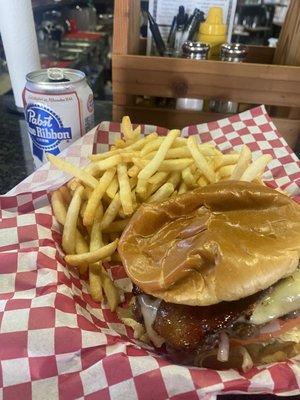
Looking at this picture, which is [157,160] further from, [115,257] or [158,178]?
[115,257]

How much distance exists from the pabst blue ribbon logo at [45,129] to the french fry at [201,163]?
0.56 metres

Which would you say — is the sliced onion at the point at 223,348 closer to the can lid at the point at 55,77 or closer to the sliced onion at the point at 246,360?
the sliced onion at the point at 246,360

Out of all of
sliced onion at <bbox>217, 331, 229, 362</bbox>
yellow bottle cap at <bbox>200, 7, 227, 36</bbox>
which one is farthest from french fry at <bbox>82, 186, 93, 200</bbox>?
yellow bottle cap at <bbox>200, 7, 227, 36</bbox>

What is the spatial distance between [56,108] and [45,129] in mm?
110

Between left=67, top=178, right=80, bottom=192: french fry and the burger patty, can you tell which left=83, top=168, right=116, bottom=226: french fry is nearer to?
left=67, top=178, right=80, bottom=192: french fry

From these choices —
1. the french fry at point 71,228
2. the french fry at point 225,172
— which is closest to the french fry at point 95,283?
the french fry at point 71,228

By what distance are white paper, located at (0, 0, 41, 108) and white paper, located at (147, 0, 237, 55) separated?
727mm

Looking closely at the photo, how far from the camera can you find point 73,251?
1.37m

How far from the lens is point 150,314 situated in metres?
1.14

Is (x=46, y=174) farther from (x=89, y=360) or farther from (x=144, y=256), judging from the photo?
(x=89, y=360)

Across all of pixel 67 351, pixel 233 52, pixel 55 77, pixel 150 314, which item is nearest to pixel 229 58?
pixel 233 52

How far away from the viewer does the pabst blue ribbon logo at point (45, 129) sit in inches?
63.1

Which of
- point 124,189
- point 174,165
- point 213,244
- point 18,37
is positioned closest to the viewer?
point 213,244

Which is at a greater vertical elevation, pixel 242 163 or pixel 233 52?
pixel 233 52
